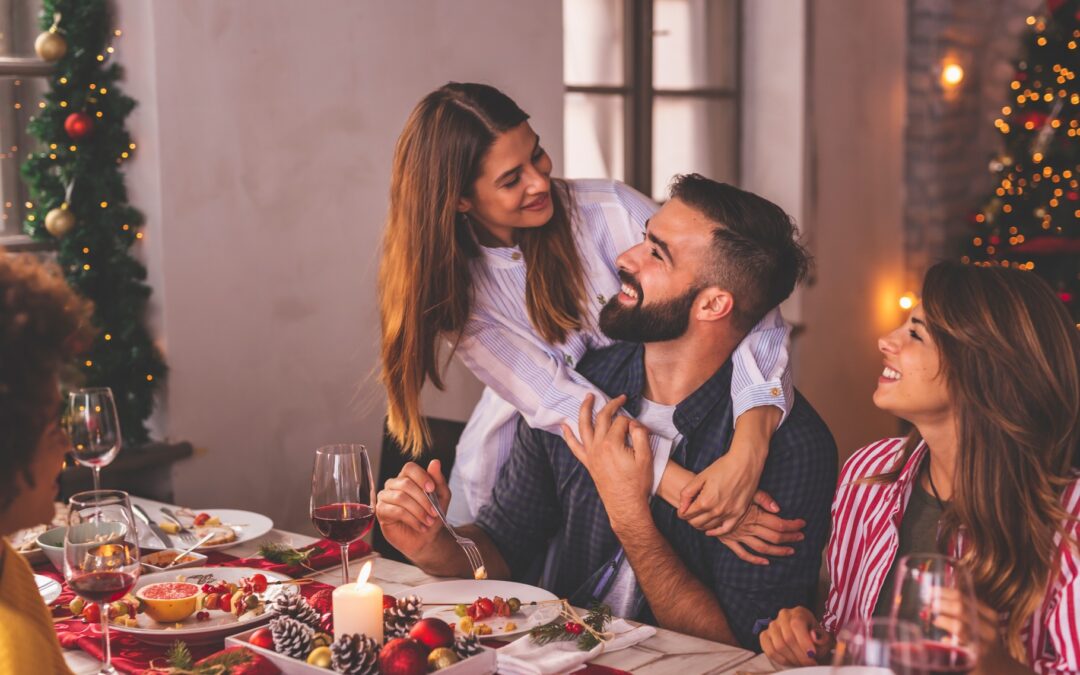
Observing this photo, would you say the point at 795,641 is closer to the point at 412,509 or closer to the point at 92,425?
the point at 412,509

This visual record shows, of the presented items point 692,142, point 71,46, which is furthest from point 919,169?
point 71,46

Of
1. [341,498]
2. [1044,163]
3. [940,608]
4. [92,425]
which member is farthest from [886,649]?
[1044,163]

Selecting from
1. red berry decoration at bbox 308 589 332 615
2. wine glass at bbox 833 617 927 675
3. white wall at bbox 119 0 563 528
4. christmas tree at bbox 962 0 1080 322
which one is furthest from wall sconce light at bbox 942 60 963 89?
wine glass at bbox 833 617 927 675

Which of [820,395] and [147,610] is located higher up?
[147,610]

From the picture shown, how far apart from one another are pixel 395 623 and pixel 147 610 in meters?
0.38

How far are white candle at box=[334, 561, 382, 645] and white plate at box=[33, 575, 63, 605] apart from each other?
0.58 meters

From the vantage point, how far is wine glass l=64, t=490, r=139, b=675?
135cm

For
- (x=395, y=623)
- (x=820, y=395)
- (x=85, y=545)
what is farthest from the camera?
(x=820, y=395)

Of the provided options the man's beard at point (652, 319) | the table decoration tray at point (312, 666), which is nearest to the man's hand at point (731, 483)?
the man's beard at point (652, 319)

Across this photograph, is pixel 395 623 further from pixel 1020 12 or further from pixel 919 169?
pixel 1020 12

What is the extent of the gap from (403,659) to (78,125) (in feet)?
6.01

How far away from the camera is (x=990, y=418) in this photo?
1622mm

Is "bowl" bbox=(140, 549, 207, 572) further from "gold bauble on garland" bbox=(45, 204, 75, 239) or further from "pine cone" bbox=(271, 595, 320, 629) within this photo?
"gold bauble on garland" bbox=(45, 204, 75, 239)

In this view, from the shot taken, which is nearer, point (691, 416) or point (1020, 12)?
point (691, 416)
